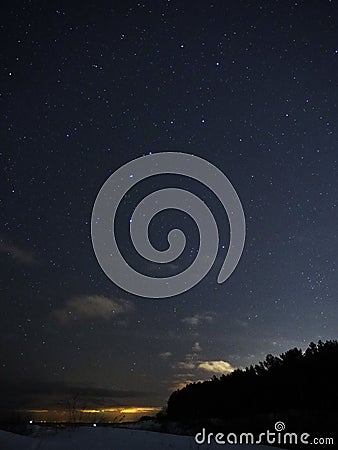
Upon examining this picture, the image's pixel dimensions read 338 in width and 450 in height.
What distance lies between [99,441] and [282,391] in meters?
11.7

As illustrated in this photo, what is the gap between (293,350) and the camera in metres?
26.4

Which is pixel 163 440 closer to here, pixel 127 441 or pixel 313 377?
pixel 127 441

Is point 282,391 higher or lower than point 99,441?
higher

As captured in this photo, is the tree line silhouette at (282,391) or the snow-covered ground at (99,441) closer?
the snow-covered ground at (99,441)

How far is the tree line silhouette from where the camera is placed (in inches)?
838

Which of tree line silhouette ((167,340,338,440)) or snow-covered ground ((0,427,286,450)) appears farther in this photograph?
tree line silhouette ((167,340,338,440))

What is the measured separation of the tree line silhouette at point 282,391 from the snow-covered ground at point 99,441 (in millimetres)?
5878

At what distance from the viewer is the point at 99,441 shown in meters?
14.5

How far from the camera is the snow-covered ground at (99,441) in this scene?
45.2 ft

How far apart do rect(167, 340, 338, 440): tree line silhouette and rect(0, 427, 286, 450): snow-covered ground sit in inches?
231

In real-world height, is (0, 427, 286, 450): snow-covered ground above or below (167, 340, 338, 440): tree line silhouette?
below

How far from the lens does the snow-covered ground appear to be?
1377 cm

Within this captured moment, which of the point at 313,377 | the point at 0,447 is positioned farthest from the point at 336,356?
the point at 0,447

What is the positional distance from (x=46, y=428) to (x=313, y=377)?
12223 mm
